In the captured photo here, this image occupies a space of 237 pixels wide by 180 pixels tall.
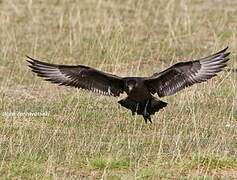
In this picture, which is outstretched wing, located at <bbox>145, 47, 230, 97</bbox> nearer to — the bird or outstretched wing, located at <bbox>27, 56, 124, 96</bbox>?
the bird

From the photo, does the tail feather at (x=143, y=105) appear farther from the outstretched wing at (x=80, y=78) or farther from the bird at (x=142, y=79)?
the outstretched wing at (x=80, y=78)

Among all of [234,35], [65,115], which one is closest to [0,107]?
[65,115]

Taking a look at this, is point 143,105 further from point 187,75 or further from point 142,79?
point 187,75

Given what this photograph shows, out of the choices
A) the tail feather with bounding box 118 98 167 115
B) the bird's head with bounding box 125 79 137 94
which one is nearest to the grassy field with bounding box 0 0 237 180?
the tail feather with bounding box 118 98 167 115

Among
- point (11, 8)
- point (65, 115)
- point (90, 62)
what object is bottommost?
point (65, 115)

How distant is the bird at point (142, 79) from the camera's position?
28.2 feet

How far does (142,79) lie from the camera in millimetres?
8602

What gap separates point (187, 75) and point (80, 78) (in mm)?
1091

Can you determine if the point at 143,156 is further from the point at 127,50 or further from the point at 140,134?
the point at 127,50

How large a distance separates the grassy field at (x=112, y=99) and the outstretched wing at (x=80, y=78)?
1.40 ft

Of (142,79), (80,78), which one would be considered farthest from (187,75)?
(80,78)

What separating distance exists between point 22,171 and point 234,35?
720 cm

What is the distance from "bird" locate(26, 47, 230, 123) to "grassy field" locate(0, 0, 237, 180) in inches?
13.0

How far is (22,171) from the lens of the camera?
7285 mm
